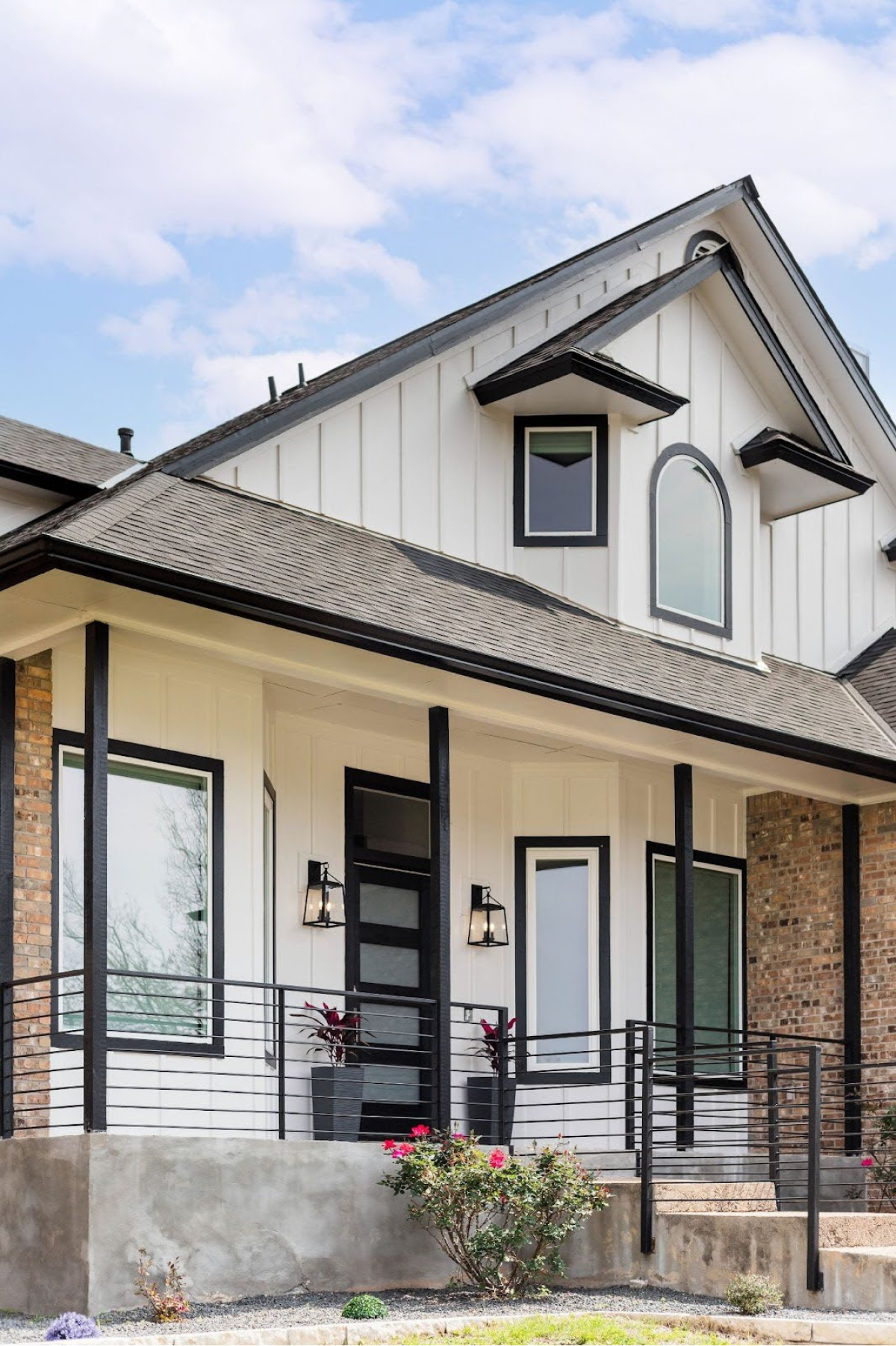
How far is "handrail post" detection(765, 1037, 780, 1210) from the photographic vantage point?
1202 cm

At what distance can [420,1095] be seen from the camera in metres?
14.1

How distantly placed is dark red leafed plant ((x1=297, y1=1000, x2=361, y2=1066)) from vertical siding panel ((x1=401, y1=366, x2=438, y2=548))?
363 centimetres

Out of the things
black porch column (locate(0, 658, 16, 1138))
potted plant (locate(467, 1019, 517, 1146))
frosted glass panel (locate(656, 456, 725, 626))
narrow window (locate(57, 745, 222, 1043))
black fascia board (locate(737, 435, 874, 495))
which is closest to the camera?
black porch column (locate(0, 658, 16, 1138))

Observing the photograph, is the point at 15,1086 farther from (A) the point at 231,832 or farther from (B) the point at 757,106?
(B) the point at 757,106

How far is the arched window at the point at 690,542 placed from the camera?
15258 millimetres

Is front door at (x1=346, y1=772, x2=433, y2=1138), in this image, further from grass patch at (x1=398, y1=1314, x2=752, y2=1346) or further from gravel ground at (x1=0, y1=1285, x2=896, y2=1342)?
grass patch at (x1=398, y1=1314, x2=752, y2=1346)

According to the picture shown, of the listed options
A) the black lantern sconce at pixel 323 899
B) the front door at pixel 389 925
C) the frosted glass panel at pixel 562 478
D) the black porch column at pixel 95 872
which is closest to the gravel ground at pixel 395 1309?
the black porch column at pixel 95 872

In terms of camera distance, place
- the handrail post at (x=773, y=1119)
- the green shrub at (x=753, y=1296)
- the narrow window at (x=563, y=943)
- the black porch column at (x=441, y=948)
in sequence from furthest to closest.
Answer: the narrow window at (x=563, y=943), the handrail post at (x=773, y=1119), the black porch column at (x=441, y=948), the green shrub at (x=753, y=1296)

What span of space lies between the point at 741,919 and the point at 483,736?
11.5 ft

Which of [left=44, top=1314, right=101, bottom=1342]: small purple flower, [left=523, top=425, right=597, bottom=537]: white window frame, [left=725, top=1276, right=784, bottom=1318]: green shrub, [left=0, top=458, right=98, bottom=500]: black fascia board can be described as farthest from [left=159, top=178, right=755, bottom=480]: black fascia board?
[left=725, top=1276, right=784, bottom=1318]: green shrub

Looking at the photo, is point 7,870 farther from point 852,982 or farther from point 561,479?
point 852,982

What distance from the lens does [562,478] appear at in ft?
49.0

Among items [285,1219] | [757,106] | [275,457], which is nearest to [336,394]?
[275,457]

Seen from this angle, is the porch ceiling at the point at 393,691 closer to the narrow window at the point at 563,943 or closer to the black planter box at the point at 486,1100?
the narrow window at the point at 563,943
